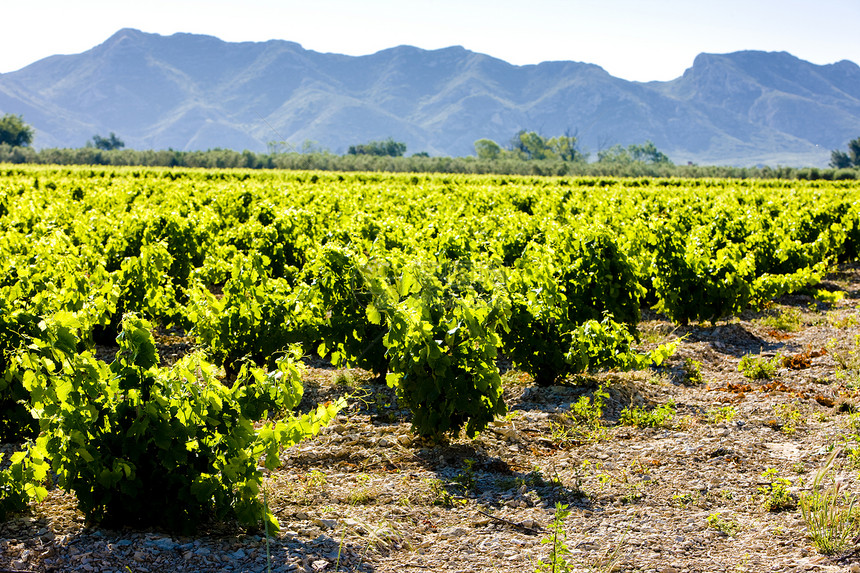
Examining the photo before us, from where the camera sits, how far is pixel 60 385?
3422 millimetres

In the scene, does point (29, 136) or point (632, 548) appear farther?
point (29, 136)

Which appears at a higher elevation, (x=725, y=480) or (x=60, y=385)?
(x=60, y=385)

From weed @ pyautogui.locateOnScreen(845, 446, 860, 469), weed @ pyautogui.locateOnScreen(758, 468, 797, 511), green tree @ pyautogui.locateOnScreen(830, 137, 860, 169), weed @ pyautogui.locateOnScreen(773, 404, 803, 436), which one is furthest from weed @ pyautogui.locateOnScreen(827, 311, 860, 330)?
green tree @ pyautogui.locateOnScreen(830, 137, 860, 169)

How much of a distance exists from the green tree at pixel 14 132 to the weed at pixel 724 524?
113 metres

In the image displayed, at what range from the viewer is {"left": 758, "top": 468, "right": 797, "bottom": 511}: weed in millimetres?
4102

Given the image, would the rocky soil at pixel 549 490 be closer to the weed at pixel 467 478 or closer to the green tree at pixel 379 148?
the weed at pixel 467 478

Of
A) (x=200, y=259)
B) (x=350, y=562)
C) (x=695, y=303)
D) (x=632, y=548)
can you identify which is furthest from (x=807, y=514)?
(x=200, y=259)

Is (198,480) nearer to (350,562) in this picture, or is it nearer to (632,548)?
(350,562)

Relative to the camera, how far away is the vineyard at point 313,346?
353 cm

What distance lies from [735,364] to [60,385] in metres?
6.41

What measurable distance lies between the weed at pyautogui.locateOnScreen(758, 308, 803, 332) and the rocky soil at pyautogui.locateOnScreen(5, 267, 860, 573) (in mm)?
2205

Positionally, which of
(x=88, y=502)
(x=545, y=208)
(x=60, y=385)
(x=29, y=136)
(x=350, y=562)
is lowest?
(x=350, y=562)

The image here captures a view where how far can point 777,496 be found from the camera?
4168 millimetres

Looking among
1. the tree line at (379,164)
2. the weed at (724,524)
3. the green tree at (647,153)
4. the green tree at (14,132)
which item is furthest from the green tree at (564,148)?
the weed at (724,524)
